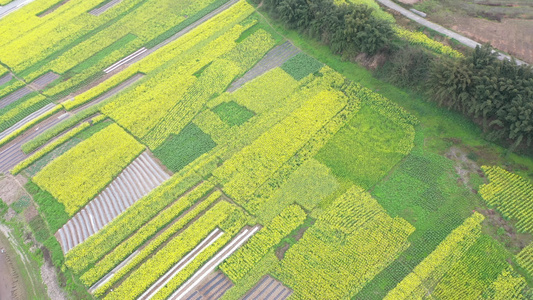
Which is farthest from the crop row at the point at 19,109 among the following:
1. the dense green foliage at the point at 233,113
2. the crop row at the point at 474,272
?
the crop row at the point at 474,272

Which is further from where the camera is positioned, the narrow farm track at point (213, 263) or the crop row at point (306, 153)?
the crop row at point (306, 153)

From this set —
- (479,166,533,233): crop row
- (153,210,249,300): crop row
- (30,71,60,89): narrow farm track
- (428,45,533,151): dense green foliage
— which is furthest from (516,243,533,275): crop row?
(30,71,60,89): narrow farm track

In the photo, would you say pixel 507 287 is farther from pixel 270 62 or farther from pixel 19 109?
pixel 19 109

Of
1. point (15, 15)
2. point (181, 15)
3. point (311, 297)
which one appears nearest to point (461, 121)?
point (311, 297)

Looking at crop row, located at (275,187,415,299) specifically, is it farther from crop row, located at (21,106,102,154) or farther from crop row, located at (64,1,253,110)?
crop row, located at (64,1,253,110)

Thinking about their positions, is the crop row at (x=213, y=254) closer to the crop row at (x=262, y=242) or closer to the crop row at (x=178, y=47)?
the crop row at (x=262, y=242)

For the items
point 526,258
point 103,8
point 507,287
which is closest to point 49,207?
point 103,8

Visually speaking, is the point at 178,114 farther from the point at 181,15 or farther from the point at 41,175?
the point at 181,15
